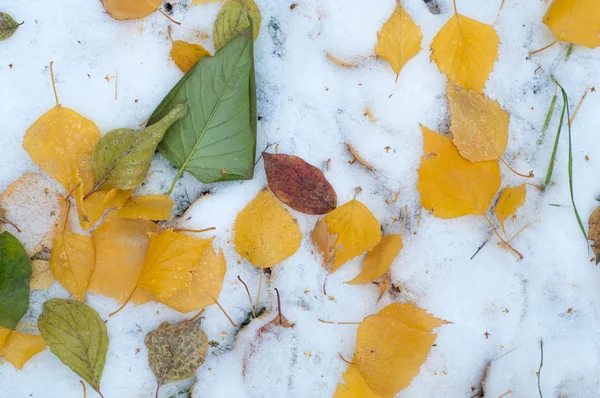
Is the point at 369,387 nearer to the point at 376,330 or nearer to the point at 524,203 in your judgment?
the point at 376,330

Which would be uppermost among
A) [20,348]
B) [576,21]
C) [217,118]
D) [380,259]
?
[576,21]

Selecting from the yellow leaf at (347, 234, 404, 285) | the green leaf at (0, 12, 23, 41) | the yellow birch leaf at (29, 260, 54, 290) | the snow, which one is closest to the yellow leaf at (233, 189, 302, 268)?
the snow

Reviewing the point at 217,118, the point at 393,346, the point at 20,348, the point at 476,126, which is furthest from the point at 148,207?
the point at 476,126

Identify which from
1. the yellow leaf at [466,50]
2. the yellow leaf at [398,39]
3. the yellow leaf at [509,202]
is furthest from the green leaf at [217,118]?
the yellow leaf at [509,202]

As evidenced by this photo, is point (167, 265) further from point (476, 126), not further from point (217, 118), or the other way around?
point (476, 126)

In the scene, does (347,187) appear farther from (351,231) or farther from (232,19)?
(232,19)

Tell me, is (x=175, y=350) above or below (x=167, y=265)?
below

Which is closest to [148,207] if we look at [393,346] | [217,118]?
[217,118]
